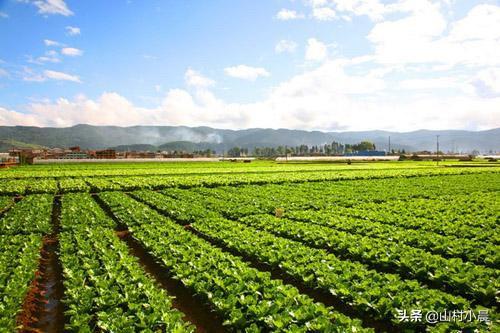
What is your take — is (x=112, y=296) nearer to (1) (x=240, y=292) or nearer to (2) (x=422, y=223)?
(1) (x=240, y=292)

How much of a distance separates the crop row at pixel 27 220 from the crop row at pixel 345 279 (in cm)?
812

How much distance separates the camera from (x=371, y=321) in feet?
25.1

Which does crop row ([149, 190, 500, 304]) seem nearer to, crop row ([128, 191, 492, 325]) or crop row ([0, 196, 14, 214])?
crop row ([128, 191, 492, 325])

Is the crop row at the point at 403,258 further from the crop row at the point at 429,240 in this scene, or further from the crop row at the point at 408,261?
the crop row at the point at 429,240

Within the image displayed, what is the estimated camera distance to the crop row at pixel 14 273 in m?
7.41

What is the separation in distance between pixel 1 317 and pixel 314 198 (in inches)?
813

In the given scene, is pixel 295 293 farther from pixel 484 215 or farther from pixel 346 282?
pixel 484 215

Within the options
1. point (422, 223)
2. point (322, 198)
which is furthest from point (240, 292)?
point (322, 198)

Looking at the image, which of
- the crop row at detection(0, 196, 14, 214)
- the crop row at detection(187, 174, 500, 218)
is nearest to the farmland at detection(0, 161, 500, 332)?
the crop row at detection(187, 174, 500, 218)

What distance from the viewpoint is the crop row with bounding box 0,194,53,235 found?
1545 centimetres

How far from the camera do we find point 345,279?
8.91 metres

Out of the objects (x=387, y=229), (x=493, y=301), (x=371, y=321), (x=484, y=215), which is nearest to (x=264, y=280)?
(x=371, y=321)

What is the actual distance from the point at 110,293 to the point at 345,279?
5699 mm

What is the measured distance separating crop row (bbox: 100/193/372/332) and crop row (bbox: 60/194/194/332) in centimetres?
88
